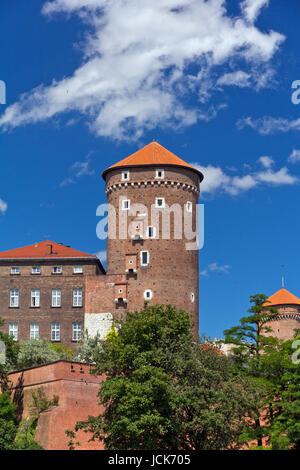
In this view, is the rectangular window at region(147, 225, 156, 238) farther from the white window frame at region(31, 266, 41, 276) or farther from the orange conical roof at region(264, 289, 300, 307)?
the orange conical roof at region(264, 289, 300, 307)

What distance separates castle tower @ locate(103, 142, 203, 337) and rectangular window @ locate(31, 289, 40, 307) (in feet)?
18.6

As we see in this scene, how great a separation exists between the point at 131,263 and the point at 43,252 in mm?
7617

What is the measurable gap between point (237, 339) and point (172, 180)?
15.9 m

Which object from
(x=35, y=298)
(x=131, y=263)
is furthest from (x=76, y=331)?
(x=131, y=263)

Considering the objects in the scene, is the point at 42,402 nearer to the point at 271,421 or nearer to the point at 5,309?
the point at 271,421

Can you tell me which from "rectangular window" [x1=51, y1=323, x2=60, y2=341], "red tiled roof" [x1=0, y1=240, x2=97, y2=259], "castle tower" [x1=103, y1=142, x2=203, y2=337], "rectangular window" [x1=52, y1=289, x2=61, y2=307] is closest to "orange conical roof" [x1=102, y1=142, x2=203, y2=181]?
"castle tower" [x1=103, y1=142, x2=203, y2=337]

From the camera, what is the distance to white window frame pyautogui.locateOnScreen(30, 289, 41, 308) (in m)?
68.8

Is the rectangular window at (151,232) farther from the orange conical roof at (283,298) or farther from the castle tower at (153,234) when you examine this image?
the orange conical roof at (283,298)

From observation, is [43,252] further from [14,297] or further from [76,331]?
[76,331]

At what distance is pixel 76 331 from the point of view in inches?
2677
